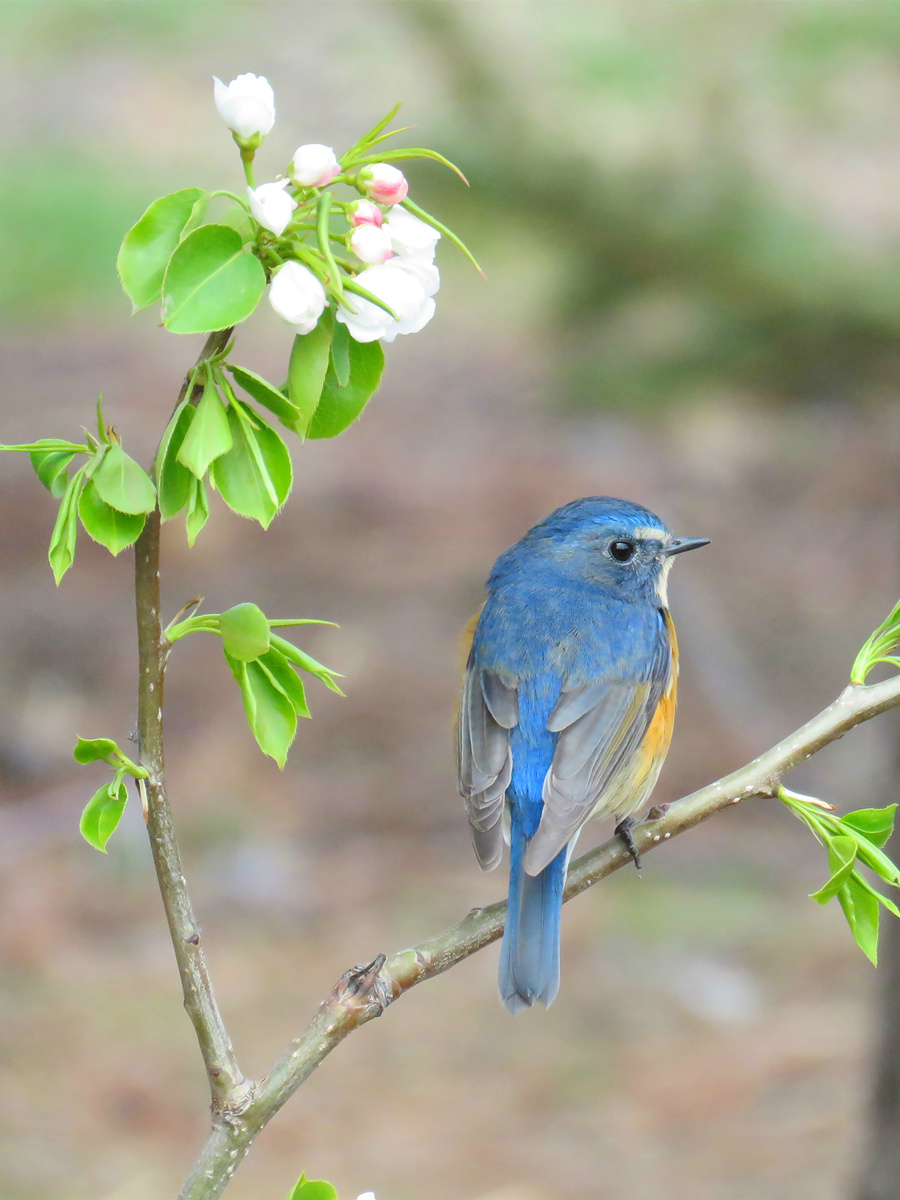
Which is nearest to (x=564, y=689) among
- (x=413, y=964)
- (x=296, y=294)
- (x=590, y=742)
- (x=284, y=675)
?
(x=590, y=742)

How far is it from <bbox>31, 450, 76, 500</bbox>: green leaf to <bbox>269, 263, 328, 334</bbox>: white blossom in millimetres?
258

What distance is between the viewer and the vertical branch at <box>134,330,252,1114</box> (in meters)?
1.17

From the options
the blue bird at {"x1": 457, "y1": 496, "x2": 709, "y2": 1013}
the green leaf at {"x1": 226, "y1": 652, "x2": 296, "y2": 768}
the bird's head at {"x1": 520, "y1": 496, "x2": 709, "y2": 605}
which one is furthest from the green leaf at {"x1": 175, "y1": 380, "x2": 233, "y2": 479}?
the bird's head at {"x1": 520, "y1": 496, "x2": 709, "y2": 605}

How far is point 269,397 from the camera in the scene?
45.4 inches

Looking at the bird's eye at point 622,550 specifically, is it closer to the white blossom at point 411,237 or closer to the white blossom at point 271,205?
the white blossom at point 411,237

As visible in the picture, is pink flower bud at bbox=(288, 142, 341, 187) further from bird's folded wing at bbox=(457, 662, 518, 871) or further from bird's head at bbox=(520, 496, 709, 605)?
bird's head at bbox=(520, 496, 709, 605)

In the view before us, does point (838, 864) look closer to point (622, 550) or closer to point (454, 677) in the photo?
point (622, 550)

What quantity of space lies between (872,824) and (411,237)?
0.82 metres

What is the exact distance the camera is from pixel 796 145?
683 centimetres

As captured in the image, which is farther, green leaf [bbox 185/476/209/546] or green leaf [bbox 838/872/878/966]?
green leaf [bbox 838/872/878/966]

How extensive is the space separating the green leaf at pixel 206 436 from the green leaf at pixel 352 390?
5.0 inches

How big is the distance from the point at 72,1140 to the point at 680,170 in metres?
4.07

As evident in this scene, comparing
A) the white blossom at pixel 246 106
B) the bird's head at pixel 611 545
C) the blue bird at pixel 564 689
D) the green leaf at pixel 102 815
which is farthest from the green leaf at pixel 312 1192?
the bird's head at pixel 611 545

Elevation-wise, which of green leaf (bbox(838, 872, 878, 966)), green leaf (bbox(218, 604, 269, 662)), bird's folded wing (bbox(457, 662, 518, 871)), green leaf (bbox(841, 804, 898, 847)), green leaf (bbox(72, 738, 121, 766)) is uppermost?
bird's folded wing (bbox(457, 662, 518, 871))
